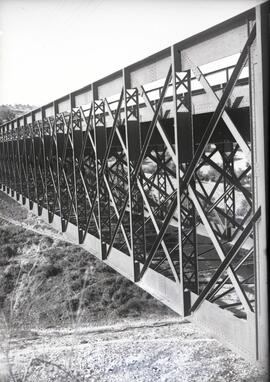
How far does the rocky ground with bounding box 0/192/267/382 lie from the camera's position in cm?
1731

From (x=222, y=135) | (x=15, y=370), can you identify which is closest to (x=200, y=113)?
(x=222, y=135)

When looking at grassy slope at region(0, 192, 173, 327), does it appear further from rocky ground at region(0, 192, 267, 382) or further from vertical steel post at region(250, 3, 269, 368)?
vertical steel post at region(250, 3, 269, 368)

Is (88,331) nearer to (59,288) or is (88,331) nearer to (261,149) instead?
(59,288)

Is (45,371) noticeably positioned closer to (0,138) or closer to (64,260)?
(64,260)

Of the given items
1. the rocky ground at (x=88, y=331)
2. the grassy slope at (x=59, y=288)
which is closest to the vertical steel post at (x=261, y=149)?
the rocky ground at (x=88, y=331)

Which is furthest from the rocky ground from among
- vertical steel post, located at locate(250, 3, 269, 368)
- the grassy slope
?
vertical steel post, located at locate(250, 3, 269, 368)

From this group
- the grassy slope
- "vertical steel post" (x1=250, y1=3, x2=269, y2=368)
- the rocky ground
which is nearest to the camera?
"vertical steel post" (x1=250, y1=3, x2=269, y2=368)

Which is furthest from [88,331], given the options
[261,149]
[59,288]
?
[261,149]

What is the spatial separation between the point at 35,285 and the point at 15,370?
795cm

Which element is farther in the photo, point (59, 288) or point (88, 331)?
point (59, 288)

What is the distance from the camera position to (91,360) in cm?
1858

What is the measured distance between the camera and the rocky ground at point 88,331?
56.8 feet

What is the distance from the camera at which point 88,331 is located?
68.6ft

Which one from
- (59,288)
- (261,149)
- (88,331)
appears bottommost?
(88,331)
